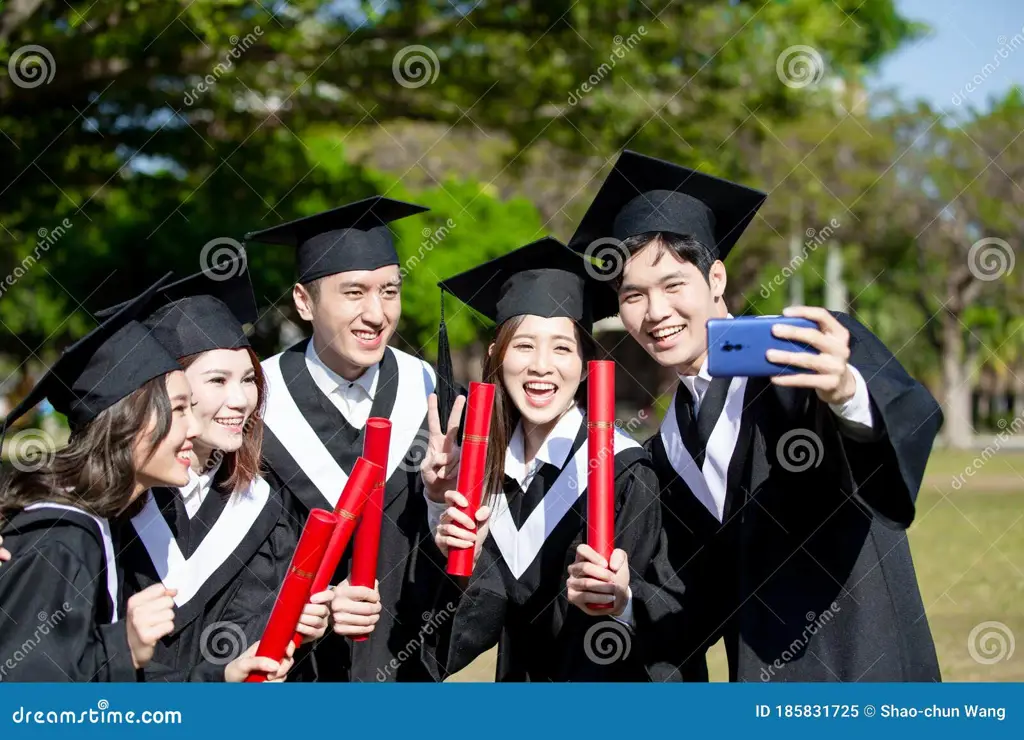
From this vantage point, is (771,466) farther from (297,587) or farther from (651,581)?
(297,587)

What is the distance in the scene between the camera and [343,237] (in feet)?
14.9

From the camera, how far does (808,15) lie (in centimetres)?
1367

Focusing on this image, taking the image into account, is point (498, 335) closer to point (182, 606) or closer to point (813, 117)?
point (182, 606)

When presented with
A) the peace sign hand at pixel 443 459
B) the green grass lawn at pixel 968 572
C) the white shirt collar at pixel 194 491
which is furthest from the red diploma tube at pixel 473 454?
the green grass lawn at pixel 968 572

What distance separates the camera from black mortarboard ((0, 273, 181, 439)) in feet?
11.4

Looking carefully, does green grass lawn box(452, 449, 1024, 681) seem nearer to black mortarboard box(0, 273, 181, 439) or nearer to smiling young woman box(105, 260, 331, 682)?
smiling young woman box(105, 260, 331, 682)

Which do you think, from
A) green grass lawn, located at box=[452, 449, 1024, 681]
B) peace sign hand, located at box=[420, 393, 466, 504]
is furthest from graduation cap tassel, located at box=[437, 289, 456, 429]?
green grass lawn, located at box=[452, 449, 1024, 681]

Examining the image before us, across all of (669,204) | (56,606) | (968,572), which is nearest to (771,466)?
(669,204)

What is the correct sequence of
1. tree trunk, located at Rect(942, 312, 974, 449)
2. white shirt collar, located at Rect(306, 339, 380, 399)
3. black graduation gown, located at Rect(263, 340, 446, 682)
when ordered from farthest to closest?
tree trunk, located at Rect(942, 312, 974, 449) < white shirt collar, located at Rect(306, 339, 380, 399) < black graduation gown, located at Rect(263, 340, 446, 682)

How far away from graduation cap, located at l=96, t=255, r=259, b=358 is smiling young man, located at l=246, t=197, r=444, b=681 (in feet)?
0.67

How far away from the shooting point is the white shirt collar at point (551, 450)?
3.92 metres

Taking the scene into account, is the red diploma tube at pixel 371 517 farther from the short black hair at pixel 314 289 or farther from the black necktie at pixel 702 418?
the short black hair at pixel 314 289

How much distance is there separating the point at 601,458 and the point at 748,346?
62 centimetres

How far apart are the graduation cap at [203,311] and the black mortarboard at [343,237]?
0.75ft
